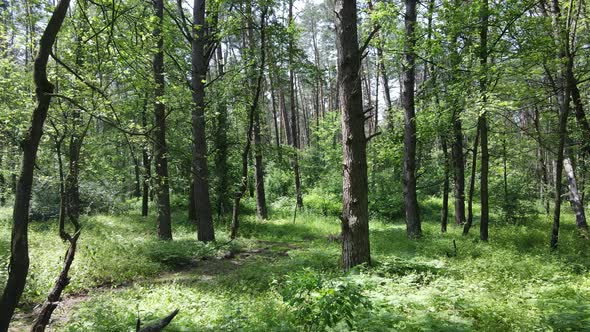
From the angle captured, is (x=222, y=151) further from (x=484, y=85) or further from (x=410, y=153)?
(x=484, y=85)

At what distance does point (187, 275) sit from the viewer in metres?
8.55

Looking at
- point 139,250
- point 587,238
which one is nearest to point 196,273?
point 139,250

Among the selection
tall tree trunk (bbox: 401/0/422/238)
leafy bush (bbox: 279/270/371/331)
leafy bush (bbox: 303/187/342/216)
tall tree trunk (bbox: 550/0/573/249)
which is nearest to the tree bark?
tall tree trunk (bbox: 550/0/573/249)

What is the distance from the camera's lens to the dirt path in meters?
6.07

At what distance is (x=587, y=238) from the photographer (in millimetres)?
10586

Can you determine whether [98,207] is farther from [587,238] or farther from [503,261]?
[587,238]

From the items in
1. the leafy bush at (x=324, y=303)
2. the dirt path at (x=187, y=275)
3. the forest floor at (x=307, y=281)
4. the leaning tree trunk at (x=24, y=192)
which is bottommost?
the dirt path at (x=187, y=275)

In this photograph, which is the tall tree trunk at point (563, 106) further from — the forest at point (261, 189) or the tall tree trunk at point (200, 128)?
the tall tree trunk at point (200, 128)

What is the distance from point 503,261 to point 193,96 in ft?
32.6

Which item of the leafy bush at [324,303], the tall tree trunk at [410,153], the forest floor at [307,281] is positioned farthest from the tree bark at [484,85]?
the leafy bush at [324,303]

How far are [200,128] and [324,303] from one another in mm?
9055

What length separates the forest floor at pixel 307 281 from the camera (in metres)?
4.31

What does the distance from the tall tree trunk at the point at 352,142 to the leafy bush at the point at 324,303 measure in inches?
63.9

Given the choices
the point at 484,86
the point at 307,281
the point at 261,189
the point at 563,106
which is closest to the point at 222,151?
the point at 261,189
